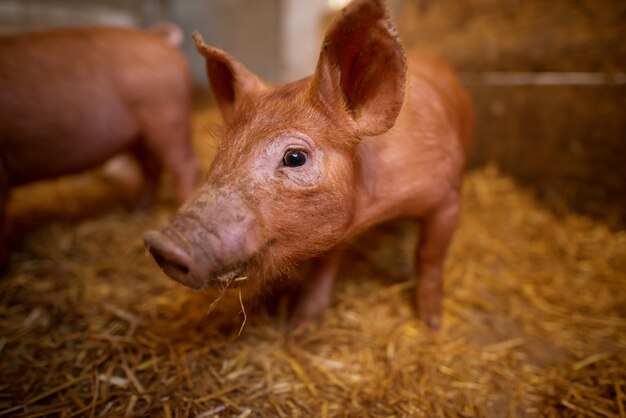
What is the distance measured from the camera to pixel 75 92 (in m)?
2.96

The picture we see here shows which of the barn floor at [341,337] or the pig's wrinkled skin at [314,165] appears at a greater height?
the pig's wrinkled skin at [314,165]

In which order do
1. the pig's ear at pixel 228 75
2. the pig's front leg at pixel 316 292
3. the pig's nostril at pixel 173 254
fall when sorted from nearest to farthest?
the pig's nostril at pixel 173 254
the pig's ear at pixel 228 75
the pig's front leg at pixel 316 292

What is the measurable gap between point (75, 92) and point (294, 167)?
224 cm

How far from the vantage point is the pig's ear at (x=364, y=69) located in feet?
4.67

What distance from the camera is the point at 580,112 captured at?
3412 millimetres

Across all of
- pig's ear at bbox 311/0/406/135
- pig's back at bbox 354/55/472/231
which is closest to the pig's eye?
pig's ear at bbox 311/0/406/135

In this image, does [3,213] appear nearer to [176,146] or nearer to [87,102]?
[87,102]

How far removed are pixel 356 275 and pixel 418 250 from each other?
2.02 feet

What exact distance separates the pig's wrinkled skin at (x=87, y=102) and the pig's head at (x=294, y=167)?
1772mm

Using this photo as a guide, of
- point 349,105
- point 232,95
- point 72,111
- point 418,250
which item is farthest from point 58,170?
point 418,250

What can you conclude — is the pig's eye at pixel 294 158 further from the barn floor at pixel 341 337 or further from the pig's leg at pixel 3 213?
the pig's leg at pixel 3 213

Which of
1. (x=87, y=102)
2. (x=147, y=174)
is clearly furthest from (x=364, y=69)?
(x=147, y=174)

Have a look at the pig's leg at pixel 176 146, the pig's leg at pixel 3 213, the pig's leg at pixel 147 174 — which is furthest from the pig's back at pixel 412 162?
the pig's leg at pixel 147 174

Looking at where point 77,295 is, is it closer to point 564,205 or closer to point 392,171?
point 392,171
